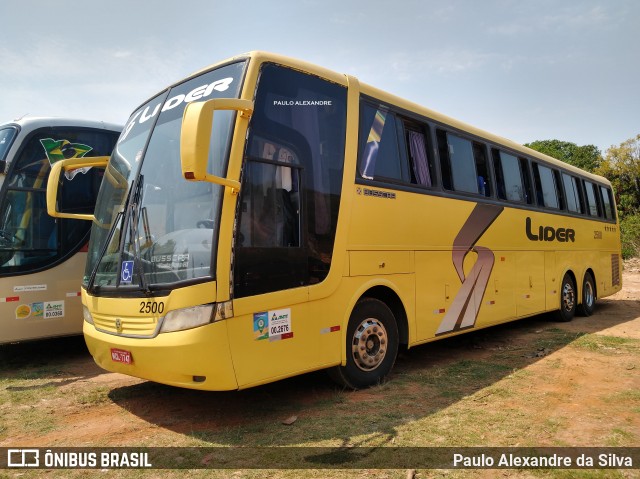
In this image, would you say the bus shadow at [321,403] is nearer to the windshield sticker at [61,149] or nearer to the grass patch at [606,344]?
the grass patch at [606,344]

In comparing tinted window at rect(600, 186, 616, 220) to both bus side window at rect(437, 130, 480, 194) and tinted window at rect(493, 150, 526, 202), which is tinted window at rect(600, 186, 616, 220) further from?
bus side window at rect(437, 130, 480, 194)

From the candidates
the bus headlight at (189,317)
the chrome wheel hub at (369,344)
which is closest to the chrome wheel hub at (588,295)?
the chrome wheel hub at (369,344)

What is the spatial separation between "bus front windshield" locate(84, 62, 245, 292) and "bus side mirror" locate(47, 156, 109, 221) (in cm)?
79

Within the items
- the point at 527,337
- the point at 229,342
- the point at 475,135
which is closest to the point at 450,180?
the point at 475,135

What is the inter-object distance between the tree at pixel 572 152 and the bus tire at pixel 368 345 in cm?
4593

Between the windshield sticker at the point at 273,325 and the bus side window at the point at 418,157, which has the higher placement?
the bus side window at the point at 418,157

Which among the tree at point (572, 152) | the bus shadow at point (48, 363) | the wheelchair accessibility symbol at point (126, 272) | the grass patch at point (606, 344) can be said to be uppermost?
the tree at point (572, 152)

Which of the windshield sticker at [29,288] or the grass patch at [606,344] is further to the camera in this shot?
the grass patch at [606,344]

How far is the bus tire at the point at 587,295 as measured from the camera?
1198 centimetres

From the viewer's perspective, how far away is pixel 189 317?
420 cm

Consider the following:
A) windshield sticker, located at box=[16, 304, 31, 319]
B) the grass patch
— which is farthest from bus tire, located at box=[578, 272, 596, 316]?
windshield sticker, located at box=[16, 304, 31, 319]

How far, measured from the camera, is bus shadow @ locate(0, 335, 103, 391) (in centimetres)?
668

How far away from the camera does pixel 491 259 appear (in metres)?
8.09

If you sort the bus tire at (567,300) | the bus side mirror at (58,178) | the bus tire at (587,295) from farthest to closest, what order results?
the bus tire at (587,295)
the bus tire at (567,300)
the bus side mirror at (58,178)
